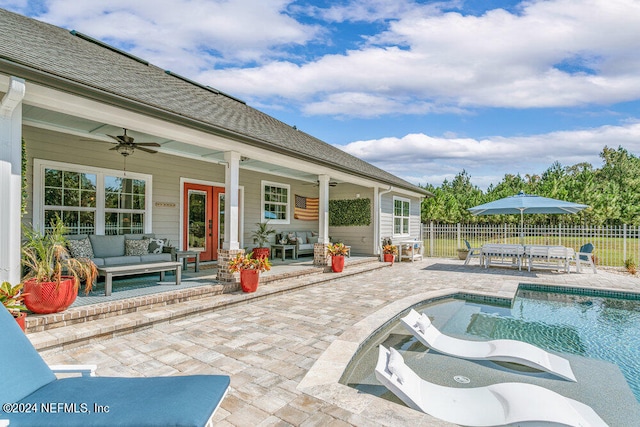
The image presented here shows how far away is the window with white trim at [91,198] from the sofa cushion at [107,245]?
56cm

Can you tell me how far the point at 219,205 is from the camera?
938 centimetres

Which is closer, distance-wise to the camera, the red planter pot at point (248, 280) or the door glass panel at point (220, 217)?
the red planter pot at point (248, 280)

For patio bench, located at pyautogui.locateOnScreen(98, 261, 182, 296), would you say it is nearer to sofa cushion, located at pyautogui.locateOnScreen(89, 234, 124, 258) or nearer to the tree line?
sofa cushion, located at pyautogui.locateOnScreen(89, 234, 124, 258)

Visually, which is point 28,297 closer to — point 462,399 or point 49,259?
A: point 49,259

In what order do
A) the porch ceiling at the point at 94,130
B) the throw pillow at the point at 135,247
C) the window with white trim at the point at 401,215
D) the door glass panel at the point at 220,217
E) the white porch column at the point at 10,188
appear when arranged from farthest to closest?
the window with white trim at the point at 401,215
the door glass panel at the point at 220,217
the throw pillow at the point at 135,247
the porch ceiling at the point at 94,130
the white porch column at the point at 10,188

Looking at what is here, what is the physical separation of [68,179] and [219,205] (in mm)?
3634

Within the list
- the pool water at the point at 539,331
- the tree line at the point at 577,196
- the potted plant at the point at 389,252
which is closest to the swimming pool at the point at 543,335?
Result: the pool water at the point at 539,331

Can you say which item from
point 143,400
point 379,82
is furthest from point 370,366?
point 379,82

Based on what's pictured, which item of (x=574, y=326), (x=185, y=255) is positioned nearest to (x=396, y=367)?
(x=574, y=326)

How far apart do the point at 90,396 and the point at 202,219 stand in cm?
739

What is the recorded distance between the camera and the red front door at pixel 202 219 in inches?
338

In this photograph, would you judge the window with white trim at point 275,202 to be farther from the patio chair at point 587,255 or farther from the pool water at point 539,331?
the patio chair at point 587,255

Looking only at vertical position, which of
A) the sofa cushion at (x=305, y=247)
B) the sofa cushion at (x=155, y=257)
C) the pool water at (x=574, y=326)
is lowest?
the pool water at (x=574, y=326)

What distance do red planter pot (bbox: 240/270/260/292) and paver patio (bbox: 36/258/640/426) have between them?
300mm
